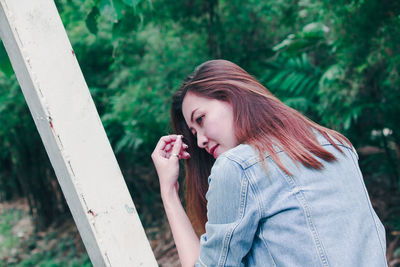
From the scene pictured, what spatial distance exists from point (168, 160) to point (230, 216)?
19.2 inches

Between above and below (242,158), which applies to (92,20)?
above

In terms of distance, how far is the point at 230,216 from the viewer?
1144 millimetres

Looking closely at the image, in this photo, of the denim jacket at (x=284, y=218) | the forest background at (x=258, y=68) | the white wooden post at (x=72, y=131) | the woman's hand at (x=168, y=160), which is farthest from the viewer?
the forest background at (x=258, y=68)

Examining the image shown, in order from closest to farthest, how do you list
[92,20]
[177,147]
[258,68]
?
[177,147] → [92,20] → [258,68]

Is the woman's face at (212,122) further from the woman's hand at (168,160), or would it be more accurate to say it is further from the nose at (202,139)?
the woman's hand at (168,160)

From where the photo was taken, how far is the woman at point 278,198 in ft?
3.59

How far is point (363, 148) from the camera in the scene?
15.5 ft

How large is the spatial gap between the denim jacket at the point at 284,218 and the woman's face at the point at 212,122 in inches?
7.7

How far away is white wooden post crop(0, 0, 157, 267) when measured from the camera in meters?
0.96

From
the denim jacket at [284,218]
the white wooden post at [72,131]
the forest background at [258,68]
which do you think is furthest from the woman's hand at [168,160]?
the forest background at [258,68]

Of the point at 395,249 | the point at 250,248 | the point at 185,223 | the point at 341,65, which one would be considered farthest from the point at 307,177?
the point at 395,249

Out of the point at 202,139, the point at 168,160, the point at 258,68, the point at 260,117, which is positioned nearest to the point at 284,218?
the point at 260,117

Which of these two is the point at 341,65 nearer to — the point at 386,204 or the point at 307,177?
the point at 386,204

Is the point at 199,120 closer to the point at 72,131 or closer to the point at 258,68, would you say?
the point at 72,131
